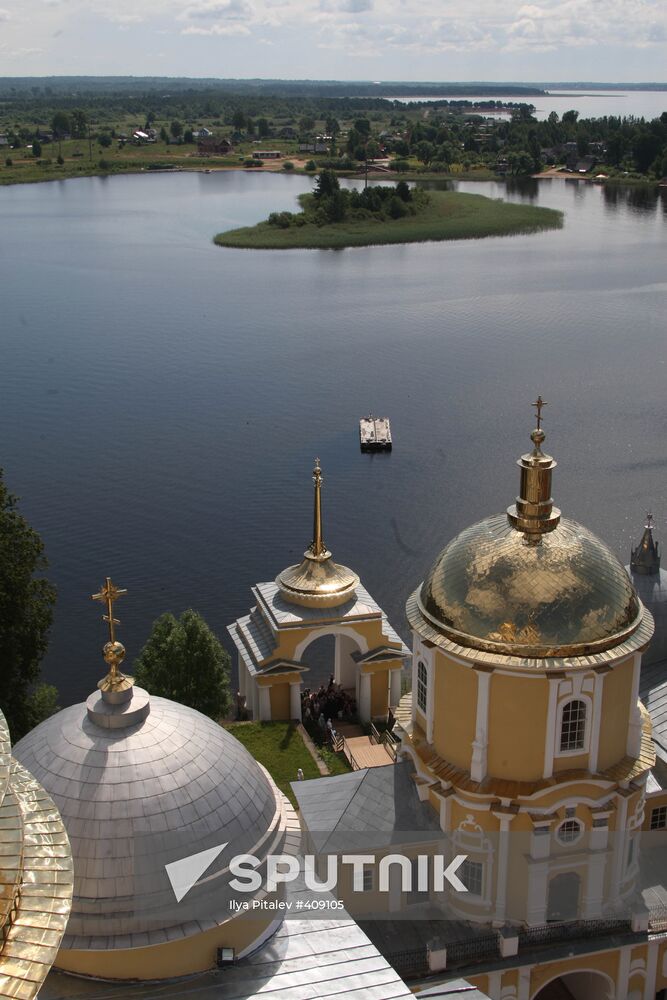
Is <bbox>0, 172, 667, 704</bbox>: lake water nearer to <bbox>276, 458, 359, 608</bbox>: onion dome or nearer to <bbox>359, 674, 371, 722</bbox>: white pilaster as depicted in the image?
<bbox>359, 674, 371, 722</bbox>: white pilaster

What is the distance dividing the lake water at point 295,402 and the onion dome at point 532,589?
1175cm

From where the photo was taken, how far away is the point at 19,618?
1627 centimetres

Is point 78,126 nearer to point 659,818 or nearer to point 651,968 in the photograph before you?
point 659,818

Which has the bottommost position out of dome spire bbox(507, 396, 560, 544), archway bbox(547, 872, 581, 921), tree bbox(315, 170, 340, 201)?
archway bbox(547, 872, 581, 921)

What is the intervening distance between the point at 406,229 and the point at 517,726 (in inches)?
2150

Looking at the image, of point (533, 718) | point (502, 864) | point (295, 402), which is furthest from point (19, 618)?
point (295, 402)

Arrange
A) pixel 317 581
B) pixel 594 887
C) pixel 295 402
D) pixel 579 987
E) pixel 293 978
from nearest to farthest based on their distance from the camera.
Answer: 1. pixel 293 978
2. pixel 594 887
3. pixel 579 987
4. pixel 317 581
5. pixel 295 402

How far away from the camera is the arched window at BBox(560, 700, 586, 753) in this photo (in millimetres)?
10305

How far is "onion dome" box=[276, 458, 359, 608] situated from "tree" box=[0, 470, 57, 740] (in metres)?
3.90

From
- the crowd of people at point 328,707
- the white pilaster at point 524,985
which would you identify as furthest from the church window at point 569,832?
the crowd of people at point 328,707

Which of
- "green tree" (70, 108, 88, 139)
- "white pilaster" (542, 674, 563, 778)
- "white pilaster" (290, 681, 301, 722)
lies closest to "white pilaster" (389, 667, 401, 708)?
"white pilaster" (290, 681, 301, 722)

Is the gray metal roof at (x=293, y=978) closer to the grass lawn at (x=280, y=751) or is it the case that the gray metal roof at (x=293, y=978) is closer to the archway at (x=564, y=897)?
the archway at (x=564, y=897)

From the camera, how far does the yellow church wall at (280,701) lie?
16.1 meters

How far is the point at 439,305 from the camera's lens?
46812 mm
